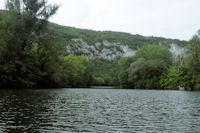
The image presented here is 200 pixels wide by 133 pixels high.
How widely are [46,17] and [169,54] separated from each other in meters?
69.2

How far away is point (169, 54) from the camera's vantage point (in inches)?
4454

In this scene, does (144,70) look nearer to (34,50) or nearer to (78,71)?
(78,71)

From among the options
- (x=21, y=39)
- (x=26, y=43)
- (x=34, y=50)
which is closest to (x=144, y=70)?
(x=34, y=50)

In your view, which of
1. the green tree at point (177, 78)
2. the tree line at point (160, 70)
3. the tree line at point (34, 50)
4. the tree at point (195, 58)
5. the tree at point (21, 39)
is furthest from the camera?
the green tree at point (177, 78)

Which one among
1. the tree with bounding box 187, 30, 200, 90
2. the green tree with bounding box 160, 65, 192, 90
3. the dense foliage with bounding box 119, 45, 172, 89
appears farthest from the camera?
the dense foliage with bounding box 119, 45, 172, 89

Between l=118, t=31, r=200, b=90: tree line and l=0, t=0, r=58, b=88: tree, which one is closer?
l=0, t=0, r=58, b=88: tree

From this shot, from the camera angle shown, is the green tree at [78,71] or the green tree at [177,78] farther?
the green tree at [78,71]

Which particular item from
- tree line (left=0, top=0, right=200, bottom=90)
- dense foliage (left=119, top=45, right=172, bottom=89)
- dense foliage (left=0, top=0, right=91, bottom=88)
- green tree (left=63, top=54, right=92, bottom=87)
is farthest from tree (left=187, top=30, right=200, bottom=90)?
green tree (left=63, top=54, right=92, bottom=87)

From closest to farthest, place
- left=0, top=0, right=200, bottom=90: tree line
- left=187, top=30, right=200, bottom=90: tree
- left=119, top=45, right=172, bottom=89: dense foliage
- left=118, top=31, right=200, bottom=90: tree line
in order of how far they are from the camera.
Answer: left=0, top=0, right=200, bottom=90: tree line
left=187, top=30, right=200, bottom=90: tree
left=118, top=31, right=200, bottom=90: tree line
left=119, top=45, right=172, bottom=89: dense foliage

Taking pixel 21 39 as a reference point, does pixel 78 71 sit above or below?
below

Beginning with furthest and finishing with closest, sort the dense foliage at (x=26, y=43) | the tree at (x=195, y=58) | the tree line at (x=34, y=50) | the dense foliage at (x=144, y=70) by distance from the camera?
the dense foliage at (x=144, y=70) < the tree at (x=195, y=58) < the tree line at (x=34, y=50) < the dense foliage at (x=26, y=43)

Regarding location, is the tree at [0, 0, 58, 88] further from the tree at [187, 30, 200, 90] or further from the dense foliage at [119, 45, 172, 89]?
the dense foliage at [119, 45, 172, 89]

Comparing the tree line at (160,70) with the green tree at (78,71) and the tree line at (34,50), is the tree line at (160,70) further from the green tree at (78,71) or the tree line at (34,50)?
the green tree at (78,71)

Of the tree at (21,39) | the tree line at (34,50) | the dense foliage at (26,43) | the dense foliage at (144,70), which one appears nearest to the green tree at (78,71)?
the tree line at (34,50)
